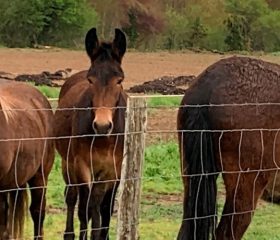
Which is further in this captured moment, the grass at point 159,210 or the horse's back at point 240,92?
the grass at point 159,210

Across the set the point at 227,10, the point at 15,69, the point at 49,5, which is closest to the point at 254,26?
the point at 227,10

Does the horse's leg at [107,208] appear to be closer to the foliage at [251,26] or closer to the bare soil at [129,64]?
the bare soil at [129,64]

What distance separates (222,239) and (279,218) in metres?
2.68

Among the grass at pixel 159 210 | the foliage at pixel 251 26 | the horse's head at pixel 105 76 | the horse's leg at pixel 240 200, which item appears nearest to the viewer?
the horse's leg at pixel 240 200

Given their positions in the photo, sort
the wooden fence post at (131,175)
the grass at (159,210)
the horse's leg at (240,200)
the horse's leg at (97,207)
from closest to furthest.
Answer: the wooden fence post at (131,175)
the horse's leg at (240,200)
the horse's leg at (97,207)
the grass at (159,210)

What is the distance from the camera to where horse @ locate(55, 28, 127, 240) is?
22.2ft

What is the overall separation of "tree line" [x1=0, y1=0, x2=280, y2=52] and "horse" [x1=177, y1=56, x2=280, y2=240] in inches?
1409

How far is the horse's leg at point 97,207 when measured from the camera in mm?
6852

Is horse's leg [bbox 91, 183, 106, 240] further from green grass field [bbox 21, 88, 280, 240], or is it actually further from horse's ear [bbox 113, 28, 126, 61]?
horse's ear [bbox 113, 28, 126, 61]

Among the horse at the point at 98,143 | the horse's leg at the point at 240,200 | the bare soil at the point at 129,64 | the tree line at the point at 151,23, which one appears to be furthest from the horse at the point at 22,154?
the tree line at the point at 151,23

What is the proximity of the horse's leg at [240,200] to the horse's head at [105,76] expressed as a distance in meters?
1.29

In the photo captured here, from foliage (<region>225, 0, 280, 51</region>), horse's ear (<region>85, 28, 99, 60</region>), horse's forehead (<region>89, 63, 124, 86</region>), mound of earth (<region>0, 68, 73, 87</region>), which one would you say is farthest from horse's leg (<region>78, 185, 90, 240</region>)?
foliage (<region>225, 0, 280, 51</region>)

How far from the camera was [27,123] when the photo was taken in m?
6.27

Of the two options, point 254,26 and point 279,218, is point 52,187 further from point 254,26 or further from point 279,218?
point 254,26
